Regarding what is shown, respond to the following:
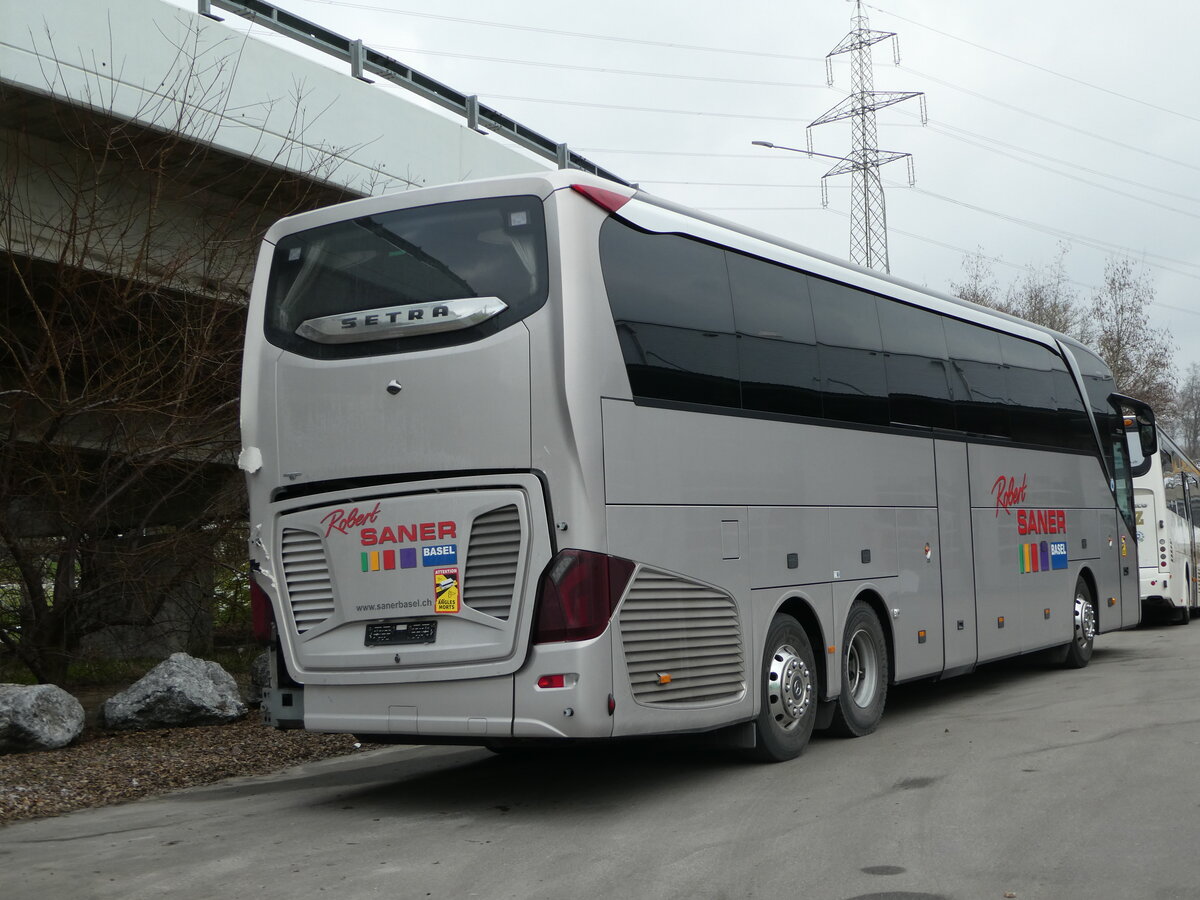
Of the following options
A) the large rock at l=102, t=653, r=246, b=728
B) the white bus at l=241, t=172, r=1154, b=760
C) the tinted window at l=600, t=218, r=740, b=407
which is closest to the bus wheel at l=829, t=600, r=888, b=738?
the white bus at l=241, t=172, r=1154, b=760

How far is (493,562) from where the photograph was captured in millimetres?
7746

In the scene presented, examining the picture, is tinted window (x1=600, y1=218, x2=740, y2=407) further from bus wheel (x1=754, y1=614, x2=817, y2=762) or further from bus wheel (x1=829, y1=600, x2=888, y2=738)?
bus wheel (x1=829, y1=600, x2=888, y2=738)

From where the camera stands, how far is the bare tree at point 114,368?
1220cm

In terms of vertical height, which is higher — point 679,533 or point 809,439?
point 809,439

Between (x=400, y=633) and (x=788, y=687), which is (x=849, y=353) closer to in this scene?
(x=788, y=687)

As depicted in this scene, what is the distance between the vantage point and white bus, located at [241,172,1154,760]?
7621mm

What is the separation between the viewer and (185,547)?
13445mm

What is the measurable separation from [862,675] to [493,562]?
426 centimetres

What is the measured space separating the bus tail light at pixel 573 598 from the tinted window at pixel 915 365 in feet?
14.4

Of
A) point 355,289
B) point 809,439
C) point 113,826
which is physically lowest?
point 113,826

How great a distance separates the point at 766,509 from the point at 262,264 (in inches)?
149

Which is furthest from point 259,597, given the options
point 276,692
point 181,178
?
A: point 181,178

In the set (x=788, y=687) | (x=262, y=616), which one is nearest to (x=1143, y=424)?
(x=788, y=687)

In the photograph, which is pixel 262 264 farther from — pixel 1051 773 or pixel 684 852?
pixel 1051 773
